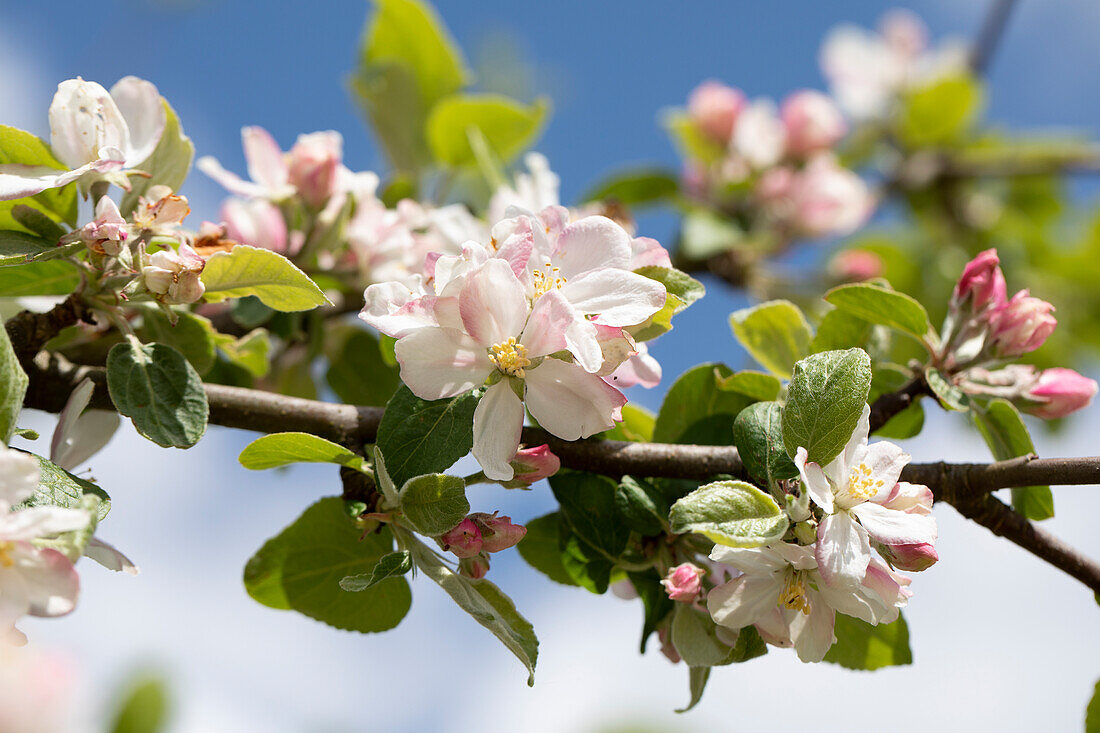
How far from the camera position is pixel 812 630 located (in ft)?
3.01

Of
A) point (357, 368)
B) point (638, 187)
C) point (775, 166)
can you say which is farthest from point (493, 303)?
point (775, 166)

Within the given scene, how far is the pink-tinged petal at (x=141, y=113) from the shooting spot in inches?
38.9

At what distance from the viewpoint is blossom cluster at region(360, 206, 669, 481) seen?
2.71ft

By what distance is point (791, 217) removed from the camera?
233 cm

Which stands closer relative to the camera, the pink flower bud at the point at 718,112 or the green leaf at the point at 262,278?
the green leaf at the point at 262,278

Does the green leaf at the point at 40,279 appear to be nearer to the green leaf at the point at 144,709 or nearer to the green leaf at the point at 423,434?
the green leaf at the point at 423,434

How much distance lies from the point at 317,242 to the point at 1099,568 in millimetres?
1025

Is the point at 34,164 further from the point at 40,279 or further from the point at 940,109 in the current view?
the point at 940,109

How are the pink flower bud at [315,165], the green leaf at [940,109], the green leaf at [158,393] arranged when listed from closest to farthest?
1. the green leaf at [158,393]
2. the pink flower bud at [315,165]
3. the green leaf at [940,109]

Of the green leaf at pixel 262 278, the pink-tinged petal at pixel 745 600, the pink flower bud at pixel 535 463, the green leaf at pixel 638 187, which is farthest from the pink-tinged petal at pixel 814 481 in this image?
the green leaf at pixel 638 187

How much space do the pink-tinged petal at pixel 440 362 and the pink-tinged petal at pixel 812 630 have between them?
377 mm

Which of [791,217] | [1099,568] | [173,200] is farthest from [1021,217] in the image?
[173,200]

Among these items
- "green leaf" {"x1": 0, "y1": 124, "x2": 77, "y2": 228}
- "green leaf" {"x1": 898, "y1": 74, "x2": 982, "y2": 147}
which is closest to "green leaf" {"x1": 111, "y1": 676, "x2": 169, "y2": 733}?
"green leaf" {"x1": 0, "y1": 124, "x2": 77, "y2": 228}

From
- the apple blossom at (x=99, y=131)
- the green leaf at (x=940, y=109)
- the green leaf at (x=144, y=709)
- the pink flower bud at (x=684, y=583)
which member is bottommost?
the green leaf at (x=144, y=709)
